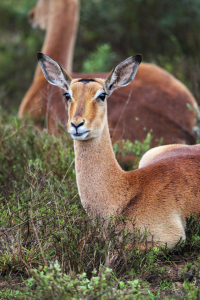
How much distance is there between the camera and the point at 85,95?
3.50 metres

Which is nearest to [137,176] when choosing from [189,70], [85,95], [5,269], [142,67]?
[85,95]

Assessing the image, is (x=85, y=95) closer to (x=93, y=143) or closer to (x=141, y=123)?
(x=93, y=143)

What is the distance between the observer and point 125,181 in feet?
12.2

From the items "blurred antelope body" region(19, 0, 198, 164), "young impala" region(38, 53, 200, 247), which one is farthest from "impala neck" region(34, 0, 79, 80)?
"young impala" region(38, 53, 200, 247)

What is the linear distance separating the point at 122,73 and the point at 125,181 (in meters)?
1.00

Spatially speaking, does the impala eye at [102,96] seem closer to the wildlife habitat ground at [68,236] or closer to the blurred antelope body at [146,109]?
the wildlife habitat ground at [68,236]

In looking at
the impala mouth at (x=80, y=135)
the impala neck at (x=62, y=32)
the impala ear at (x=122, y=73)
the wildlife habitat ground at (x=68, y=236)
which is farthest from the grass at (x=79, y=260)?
the impala neck at (x=62, y=32)

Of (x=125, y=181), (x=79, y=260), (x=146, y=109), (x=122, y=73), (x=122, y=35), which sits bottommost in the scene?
(x=79, y=260)

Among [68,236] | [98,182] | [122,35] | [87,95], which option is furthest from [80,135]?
[122,35]

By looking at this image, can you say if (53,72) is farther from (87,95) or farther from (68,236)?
(68,236)

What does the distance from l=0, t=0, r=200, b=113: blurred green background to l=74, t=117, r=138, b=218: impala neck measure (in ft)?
19.6

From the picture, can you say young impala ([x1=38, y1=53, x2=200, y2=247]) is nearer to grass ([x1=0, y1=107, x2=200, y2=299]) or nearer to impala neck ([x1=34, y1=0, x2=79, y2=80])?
grass ([x1=0, y1=107, x2=200, y2=299])

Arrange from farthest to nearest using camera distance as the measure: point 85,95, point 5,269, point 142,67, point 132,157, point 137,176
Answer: point 142,67, point 132,157, point 137,176, point 85,95, point 5,269

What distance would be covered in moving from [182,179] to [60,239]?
1.20m
